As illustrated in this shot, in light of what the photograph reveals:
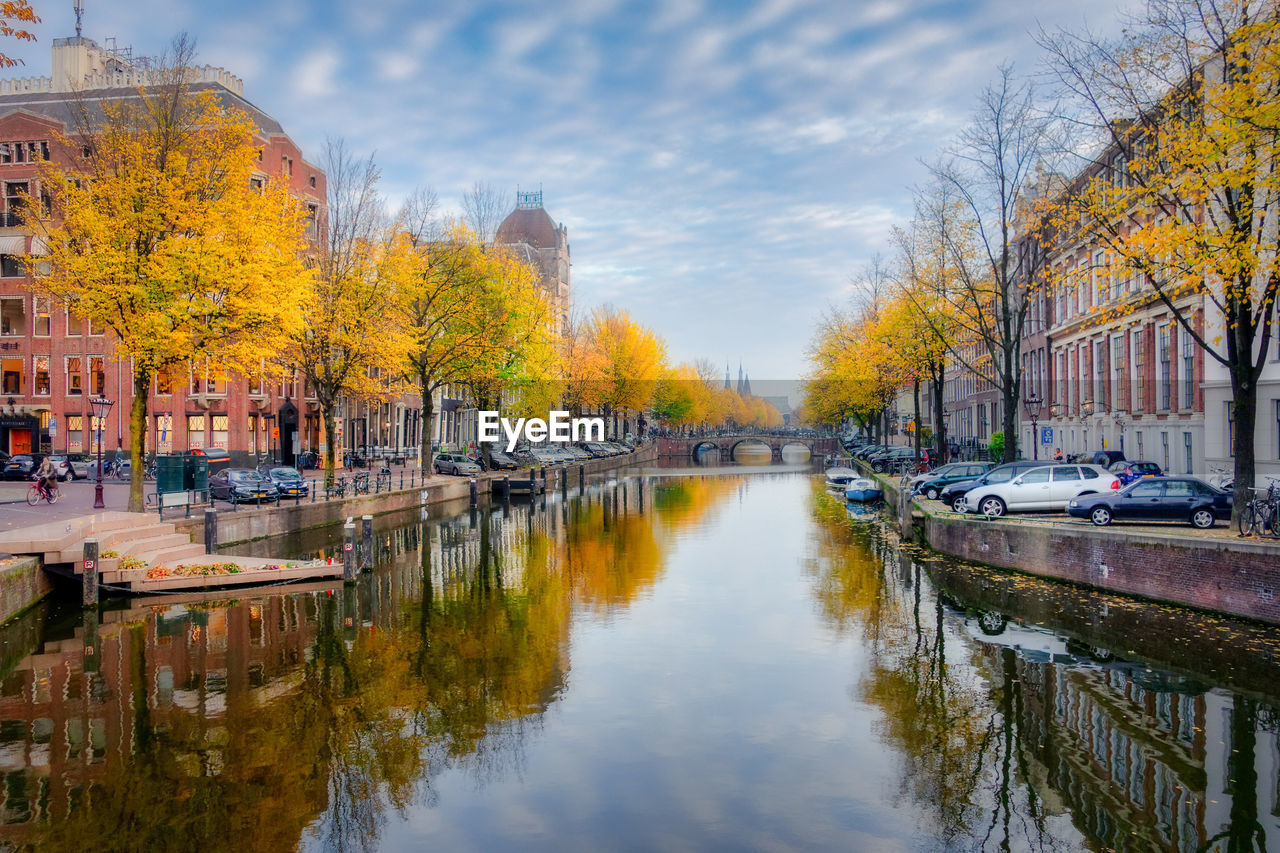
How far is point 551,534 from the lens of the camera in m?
38.9

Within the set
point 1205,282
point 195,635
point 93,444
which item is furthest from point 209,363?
point 93,444

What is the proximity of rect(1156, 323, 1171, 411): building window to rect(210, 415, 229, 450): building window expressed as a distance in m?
52.7

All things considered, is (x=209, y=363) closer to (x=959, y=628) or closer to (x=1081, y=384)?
(x=959, y=628)

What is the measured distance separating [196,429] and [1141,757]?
196ft

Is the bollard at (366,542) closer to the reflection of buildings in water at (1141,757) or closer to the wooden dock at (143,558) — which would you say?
the wooden dock at (143,558)

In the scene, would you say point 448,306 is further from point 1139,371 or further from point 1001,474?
point 1139,371

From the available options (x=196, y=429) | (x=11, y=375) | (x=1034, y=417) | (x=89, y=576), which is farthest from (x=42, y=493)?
(x=1034, y=417)

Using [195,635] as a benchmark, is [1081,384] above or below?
above

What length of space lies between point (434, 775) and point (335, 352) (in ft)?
119

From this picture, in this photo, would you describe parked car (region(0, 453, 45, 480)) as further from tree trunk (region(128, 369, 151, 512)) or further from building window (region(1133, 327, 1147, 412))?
building window (region(1133, 327, 1147, 412))

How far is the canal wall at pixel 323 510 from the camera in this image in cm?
3042

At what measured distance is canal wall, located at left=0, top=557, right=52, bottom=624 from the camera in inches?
776

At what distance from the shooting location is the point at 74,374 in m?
59.5

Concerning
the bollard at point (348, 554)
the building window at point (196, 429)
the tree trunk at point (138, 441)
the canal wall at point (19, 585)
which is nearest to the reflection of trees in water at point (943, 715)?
the bollard at point (348, 554)
